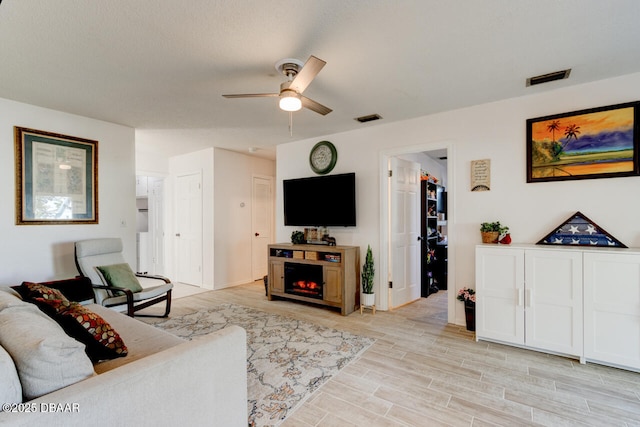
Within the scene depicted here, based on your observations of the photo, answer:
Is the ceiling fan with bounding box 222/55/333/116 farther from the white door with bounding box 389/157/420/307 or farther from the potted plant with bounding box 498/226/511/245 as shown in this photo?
the potted plant with bounding box 498/226/511/245

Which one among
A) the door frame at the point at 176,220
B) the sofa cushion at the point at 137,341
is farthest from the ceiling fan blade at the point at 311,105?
the door frame at the point at 176,220

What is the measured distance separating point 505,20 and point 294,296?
3.73 meters

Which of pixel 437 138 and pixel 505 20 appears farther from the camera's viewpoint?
pixel 437 138

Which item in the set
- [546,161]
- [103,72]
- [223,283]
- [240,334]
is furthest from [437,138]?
[223,283]

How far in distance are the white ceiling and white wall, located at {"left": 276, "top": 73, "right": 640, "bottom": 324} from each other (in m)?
0.18

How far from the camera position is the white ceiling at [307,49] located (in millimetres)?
1782

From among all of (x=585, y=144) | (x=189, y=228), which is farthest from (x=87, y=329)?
(x=189, y=228)

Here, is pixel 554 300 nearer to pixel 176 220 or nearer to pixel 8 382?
pixel 8 382

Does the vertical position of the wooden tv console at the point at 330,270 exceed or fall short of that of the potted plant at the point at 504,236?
it falls short

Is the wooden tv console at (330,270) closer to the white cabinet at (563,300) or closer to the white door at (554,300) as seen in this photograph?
the white cabinet at (563,300)

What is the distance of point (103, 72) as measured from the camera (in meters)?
2.53

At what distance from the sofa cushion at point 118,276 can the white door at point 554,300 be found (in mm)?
4261

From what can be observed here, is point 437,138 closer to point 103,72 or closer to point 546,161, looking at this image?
point 546,161

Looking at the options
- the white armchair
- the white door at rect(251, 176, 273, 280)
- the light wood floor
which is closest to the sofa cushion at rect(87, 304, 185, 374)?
the light wood floor
